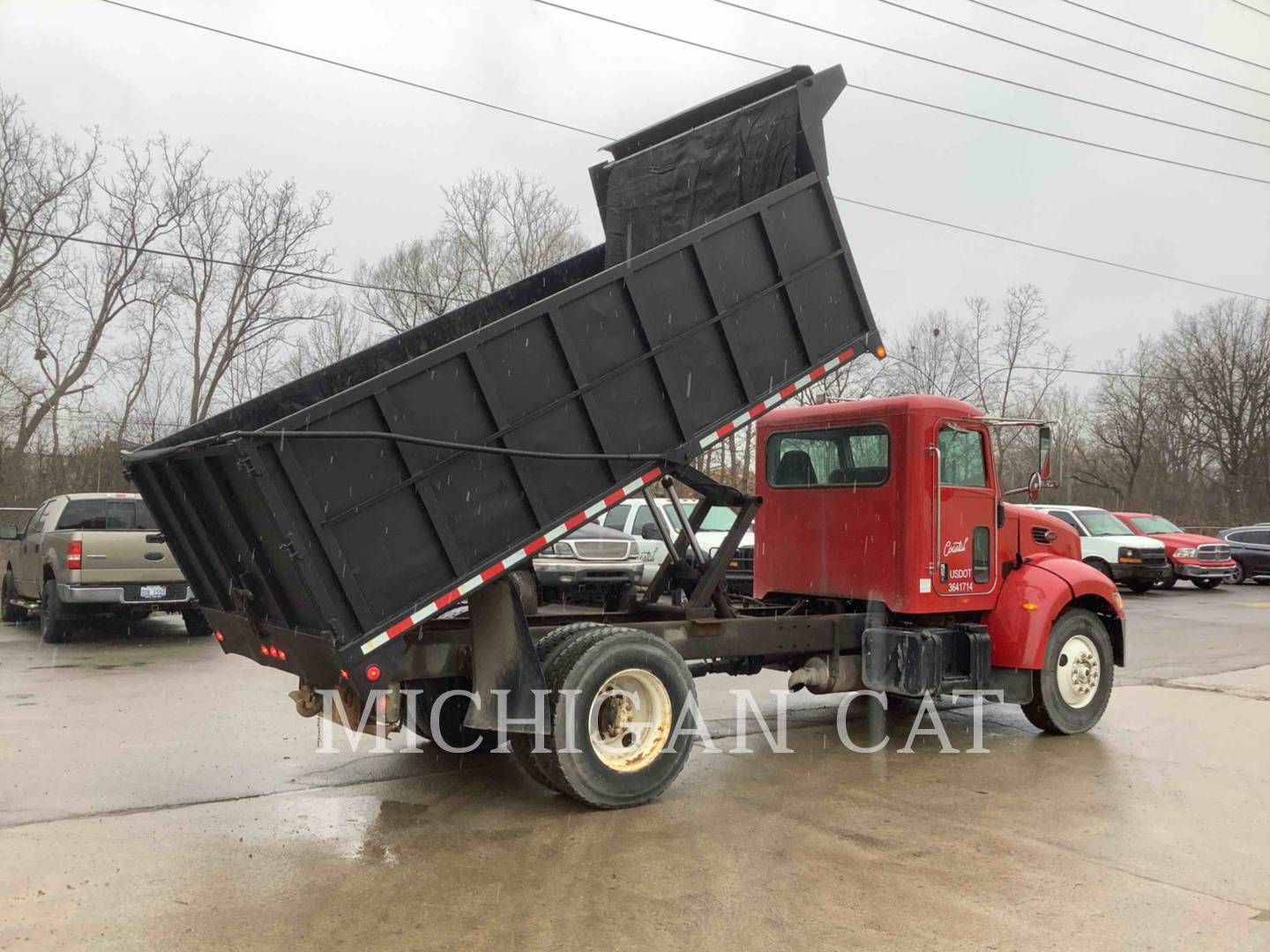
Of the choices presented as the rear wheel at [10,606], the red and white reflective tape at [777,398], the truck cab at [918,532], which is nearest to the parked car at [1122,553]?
the truck cab at [918,532]

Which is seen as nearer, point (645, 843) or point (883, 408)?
point (645, 843)

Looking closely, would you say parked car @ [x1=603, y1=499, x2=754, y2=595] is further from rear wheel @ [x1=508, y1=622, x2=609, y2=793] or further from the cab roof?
rear wheel @ [x1=508, y1=622, x2=609, y2=793]

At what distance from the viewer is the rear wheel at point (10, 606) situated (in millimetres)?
16375

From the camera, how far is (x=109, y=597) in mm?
13336

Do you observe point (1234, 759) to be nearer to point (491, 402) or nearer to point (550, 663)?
point (550, 663)

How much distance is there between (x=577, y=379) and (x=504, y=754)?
10.4 feet

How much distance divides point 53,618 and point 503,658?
33.6 ft

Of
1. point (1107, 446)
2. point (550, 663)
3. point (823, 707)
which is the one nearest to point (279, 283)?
point (823, 707)

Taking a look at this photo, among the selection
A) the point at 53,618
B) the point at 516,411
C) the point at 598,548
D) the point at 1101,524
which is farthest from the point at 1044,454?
the point at 1101,524

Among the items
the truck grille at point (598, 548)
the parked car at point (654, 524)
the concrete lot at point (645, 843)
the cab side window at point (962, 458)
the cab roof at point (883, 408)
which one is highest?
the cab roof at point (883, 408)

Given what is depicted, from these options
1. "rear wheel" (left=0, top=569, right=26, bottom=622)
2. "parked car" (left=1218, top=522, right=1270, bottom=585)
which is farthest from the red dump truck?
"parked car" (left=1218, top=522, right=1270, bottom=585)

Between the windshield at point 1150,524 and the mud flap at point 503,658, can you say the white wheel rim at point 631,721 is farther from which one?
the windshield at point 1150,524

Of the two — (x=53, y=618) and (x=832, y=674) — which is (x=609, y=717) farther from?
(x=53, y=618)

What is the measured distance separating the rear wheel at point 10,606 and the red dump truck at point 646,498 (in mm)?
11858
